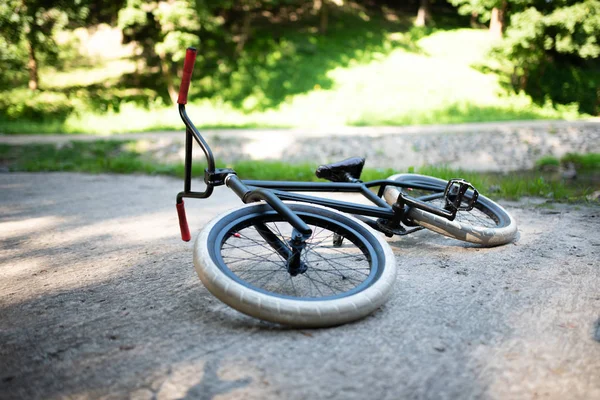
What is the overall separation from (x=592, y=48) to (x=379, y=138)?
383 inches

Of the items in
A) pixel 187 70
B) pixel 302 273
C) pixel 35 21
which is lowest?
pixel 302 273

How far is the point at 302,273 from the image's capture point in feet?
7.97

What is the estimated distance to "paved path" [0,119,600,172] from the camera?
34.8ft

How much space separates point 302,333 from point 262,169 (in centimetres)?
568

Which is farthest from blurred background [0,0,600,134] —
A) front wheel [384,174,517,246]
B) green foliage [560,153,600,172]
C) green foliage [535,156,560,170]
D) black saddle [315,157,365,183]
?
black saddle [315,157,365,183]

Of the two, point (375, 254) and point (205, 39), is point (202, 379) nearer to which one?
point (375, 254)

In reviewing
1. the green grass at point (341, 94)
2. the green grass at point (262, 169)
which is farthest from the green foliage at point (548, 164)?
the green grass at point (341, 94)

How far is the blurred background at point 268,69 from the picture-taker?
1381 centimetres

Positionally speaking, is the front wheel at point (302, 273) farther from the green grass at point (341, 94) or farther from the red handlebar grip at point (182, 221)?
the green grass at point (341, 94)

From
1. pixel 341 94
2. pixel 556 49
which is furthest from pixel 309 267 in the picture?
pixel 556 49

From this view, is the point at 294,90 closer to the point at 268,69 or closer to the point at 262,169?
the point at 268,69

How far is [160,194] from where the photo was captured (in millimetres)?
5820

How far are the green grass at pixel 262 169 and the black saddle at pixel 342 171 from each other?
213 cm

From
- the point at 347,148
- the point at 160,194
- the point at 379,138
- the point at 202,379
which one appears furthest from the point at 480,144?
the point at 202,379
